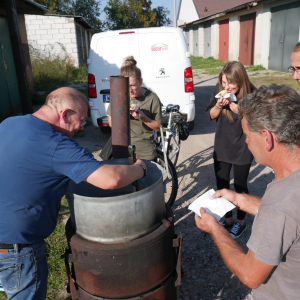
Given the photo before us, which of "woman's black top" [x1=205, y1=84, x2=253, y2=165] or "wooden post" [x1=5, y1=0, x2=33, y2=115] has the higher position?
"wooden post" [x1=5, y1=0, x2=33, y2=115]

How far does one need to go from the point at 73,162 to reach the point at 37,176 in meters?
0.26

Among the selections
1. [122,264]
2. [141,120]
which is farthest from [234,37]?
[122,264]

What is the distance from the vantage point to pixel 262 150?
147 cm

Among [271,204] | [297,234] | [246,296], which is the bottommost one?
[246,296]

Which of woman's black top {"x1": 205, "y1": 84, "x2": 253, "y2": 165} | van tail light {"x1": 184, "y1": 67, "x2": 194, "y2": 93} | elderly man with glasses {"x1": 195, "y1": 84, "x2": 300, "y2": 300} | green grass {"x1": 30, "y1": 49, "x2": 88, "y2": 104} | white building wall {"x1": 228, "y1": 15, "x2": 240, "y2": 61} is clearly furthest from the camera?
white building wall {"x1": 228, "y1": 15, "x2": 240, "y2": 61}

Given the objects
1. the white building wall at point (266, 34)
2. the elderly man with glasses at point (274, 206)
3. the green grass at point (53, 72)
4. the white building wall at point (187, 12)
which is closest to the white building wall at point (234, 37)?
the white building wall at point (266, 34)

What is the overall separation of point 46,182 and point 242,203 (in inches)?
49.6

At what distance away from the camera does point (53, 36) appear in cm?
1741

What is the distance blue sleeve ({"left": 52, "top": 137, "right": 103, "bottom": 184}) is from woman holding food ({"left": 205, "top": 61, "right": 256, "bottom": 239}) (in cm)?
196

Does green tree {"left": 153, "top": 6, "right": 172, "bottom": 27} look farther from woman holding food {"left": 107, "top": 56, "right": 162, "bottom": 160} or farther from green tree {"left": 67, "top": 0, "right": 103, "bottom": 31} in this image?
woman holding food {"left": 107, "top": 56, "right": 162, "bottom": 160}

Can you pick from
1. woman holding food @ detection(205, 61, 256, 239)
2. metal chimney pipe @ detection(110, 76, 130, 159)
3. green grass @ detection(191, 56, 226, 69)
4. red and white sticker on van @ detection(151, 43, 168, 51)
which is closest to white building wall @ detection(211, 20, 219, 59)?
green grass @ detection(191, 56, 226, 69)

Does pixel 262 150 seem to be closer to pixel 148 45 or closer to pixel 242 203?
pixel 242 203

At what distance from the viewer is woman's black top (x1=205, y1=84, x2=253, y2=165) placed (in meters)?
3.34

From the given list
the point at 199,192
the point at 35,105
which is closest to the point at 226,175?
the point at 199,192
